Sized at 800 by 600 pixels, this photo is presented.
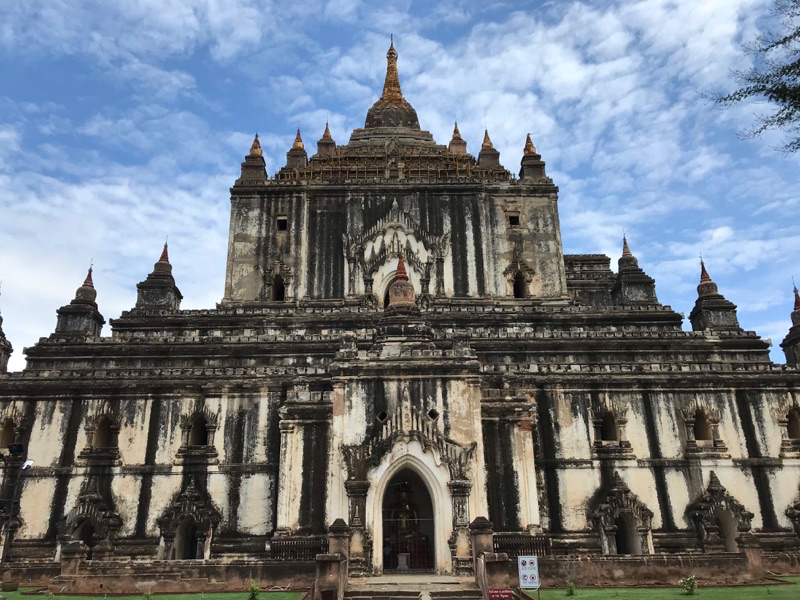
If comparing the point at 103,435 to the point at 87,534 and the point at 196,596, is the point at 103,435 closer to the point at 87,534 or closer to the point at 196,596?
the point at 87,534

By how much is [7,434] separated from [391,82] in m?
40.1

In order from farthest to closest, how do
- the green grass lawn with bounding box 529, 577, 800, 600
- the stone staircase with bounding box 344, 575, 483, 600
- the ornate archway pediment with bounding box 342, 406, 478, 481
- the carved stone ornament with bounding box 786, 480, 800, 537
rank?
the carved stone ornament with bounding box 786, 480, 800, 537 < the ornate archway pediment with bounding box 342, 406, 478, 481 < the stone staircase with bounding box 344, 575, 483, 600 < the green grass lawn with bounding box 529, 577, 800, 600

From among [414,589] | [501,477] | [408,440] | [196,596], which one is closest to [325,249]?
[408,440]

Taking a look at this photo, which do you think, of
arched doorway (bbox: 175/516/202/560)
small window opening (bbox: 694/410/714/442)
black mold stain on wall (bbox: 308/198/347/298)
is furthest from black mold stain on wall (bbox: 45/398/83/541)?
small window opening (bbox: 694/410/714/442)

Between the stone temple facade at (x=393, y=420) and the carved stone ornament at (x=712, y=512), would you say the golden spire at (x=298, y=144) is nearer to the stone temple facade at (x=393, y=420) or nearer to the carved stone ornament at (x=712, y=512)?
the stone temple facade at (x=393, y=420)

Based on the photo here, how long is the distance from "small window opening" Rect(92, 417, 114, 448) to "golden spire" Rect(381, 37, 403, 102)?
3579cm

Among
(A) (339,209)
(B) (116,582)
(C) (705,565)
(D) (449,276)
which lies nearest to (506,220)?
(D) (449,276)

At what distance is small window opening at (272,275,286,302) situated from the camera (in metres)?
39.8

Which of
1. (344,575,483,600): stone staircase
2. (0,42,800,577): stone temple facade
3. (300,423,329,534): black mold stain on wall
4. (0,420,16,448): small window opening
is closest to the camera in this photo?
(344,575,483,600): stone staircase

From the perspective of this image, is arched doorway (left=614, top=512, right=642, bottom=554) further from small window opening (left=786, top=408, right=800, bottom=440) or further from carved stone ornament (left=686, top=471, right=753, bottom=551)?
small window opening (left=786, top=408, right=800, bottom=440)

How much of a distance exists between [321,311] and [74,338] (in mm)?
12281

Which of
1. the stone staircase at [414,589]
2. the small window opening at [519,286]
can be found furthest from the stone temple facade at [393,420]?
the stone staircase at [414,589]

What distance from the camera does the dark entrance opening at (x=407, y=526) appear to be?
77.9ft

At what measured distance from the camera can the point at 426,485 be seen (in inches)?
938
